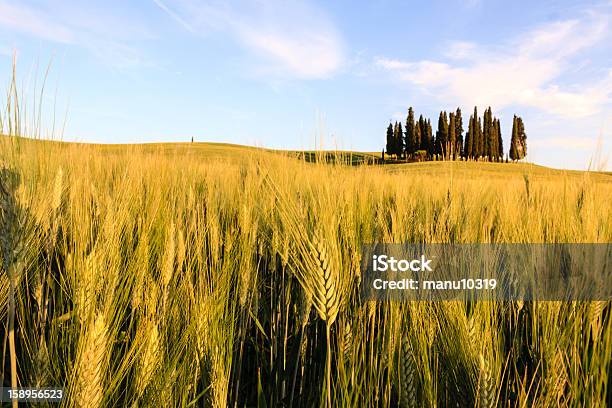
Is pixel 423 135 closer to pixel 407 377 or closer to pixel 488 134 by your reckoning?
pixel 488 134

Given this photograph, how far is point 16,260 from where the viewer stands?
989 mm

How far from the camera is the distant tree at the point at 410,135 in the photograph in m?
38.5

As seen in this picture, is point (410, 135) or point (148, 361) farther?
point (410, 135)

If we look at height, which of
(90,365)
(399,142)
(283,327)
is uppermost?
(399,142)

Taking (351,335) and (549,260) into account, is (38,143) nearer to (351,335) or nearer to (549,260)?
(351,335)

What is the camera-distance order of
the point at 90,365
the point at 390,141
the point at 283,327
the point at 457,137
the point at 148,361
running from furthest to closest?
the point at 390,141 < the point at 457,137 < the point at 283,327 < the point at 148,361 < the point at 90,365

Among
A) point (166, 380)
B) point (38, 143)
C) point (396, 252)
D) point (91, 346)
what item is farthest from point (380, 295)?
point (38, 143)

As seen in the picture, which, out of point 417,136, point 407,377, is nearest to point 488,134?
point 417,136

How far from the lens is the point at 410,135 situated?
3894 centimetres

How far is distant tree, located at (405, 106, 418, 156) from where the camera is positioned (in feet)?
126

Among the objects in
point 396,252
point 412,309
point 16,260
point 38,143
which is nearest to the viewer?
point 16,260

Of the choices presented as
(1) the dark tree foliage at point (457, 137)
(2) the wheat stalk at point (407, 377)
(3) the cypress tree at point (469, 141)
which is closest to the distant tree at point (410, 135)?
(1) the dark tree foliage at point (457, 137)

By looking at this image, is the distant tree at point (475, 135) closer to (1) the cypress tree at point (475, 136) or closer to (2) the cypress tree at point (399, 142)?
(1) the cypress tree at point (475, 136)

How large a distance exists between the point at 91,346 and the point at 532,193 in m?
2.75
